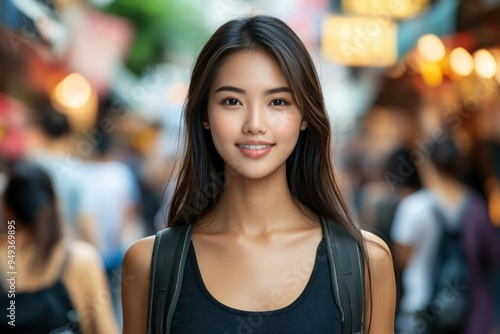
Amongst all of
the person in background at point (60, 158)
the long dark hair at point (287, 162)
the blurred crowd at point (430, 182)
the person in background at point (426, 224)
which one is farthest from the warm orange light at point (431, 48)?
the long dark hair at point (287, 162)

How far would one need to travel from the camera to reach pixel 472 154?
20.7ft

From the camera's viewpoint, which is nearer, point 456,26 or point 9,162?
point 9,162

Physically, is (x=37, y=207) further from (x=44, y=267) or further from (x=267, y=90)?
(x=267, y=90)

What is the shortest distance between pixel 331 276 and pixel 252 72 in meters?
0.55

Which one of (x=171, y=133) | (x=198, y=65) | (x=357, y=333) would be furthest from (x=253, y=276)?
(x=171, y=133)

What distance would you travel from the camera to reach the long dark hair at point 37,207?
171 inches

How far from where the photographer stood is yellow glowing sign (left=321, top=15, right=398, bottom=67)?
20.5 feet

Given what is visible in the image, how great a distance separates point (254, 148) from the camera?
2373 mm

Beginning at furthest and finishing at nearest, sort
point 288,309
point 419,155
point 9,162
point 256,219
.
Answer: point 419,155 → point 9,162 → point 256,219 → point 288,309

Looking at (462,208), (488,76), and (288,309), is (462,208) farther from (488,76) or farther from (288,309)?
(288,309)

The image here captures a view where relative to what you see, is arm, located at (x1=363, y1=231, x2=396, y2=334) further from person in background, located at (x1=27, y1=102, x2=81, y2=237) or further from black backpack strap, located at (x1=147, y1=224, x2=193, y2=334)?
person in background, located at (x1=27, y1=102, x2=81, y2=237)

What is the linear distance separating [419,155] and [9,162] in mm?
2517

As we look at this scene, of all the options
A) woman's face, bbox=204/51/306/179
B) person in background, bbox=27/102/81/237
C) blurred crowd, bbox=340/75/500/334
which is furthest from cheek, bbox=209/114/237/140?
person in background, bbox=27/102/81/237

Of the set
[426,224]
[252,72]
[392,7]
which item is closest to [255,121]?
[252,72]
